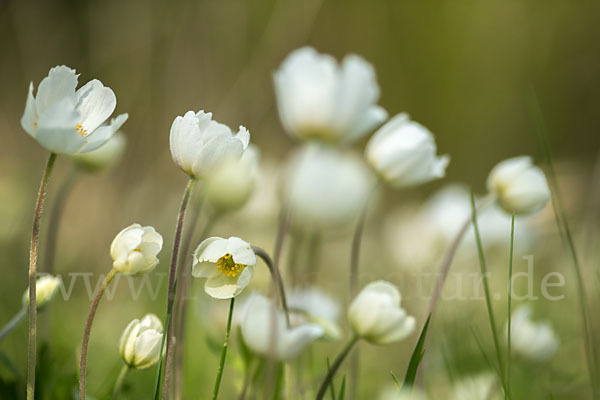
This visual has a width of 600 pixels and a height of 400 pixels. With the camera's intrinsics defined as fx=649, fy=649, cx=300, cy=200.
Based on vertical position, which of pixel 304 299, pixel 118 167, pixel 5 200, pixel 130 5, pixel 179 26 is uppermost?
pixel 130 5

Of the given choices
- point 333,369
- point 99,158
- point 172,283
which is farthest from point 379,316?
point 99,158

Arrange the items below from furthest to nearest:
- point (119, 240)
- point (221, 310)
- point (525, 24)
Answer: point (525, 24), point (221, 310), point (119, 240)

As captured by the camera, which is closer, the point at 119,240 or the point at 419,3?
the point at 119,240

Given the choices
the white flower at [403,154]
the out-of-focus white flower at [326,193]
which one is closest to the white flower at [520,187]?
the white flower at [403,154]

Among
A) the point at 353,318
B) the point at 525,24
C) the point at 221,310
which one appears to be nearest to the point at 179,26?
the point at 525,24

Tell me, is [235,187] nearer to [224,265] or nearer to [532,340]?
[224,265]

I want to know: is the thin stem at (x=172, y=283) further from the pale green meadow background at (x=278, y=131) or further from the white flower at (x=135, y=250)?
the pale green meadow background at (x=278, y=131)

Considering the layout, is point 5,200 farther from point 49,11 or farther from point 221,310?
point 49,11

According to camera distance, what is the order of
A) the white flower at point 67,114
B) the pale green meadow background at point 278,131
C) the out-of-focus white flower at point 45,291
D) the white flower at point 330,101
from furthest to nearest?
the pale green meadow background at point 278,131 → the white flower at point 330,101 → the out-of-focus white flower at point 45,291 → the white flower at point 67,114
